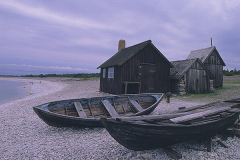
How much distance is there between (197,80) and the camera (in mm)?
20828

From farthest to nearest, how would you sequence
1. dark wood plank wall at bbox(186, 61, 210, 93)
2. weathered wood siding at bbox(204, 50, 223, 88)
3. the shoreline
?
weathered wood siding at bbox(204, 50, 223, 88), the shoreline, dark wood plank wall at bbox(186, 61, 210, 93)

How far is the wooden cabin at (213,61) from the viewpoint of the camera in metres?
25.3

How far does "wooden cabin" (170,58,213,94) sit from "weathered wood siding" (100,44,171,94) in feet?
5.04

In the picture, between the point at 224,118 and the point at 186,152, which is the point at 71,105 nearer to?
the point at 186,152

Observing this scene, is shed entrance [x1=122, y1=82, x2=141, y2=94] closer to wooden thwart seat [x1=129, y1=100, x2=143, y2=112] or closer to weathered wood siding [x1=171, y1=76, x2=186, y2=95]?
weathered wood siding [x1=171, y1=76, x2=186, y2=95]

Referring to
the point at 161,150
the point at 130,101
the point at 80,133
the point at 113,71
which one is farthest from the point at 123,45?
the point at 161,150

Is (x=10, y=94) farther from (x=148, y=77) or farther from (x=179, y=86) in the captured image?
(x=179, y=86)

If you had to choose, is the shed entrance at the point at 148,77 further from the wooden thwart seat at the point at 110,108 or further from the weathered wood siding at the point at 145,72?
the wooden thwart seat at the point at 110,108

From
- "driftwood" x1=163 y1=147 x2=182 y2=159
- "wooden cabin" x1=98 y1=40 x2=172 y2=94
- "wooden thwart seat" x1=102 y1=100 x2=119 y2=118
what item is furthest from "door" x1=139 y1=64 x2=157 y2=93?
"driftwood" x1=163 y1=147 x2=182 y2=159

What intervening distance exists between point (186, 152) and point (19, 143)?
243 inches

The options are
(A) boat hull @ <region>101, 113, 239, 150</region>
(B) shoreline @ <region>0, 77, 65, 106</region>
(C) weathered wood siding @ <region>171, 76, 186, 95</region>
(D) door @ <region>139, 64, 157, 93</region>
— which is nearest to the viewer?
(A) boat hull @ <region>101, 113, 239, 150</region>

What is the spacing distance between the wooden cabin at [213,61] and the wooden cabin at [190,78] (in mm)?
4599

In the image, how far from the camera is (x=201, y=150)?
16.9 ft

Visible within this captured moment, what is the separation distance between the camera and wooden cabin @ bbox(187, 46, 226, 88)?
2529 cm
